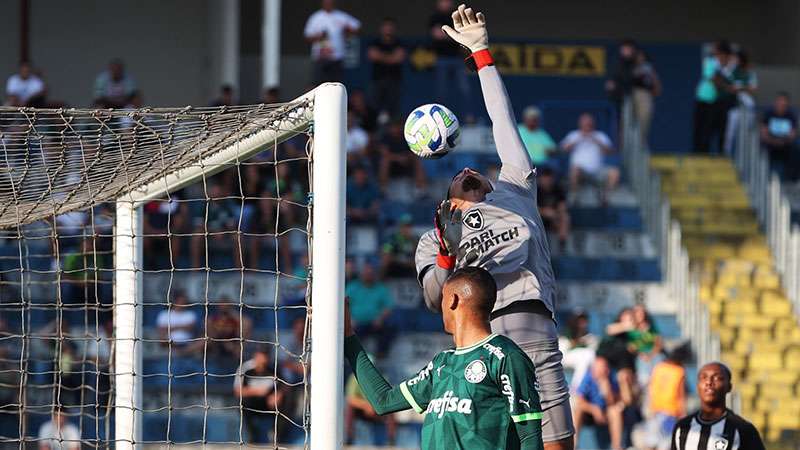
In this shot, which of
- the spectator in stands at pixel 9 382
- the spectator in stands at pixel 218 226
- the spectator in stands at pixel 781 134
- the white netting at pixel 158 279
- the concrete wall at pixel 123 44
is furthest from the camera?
the concrete wall at pixel 123 44

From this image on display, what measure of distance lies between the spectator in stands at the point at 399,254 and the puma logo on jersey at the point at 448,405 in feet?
34.2

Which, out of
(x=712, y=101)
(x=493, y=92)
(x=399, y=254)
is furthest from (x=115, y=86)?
(x=493, y=92)

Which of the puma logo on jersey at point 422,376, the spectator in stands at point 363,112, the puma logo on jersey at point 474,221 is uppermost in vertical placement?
the spectator in stands at point 363,112

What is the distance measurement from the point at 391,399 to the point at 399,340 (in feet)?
33.1

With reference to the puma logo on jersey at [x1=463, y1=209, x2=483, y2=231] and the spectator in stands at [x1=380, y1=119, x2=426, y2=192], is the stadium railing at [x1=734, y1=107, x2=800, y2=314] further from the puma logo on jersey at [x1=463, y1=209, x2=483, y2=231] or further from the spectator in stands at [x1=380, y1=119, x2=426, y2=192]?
the puma logo on jersey at [x1=463, y1=209, x2=483, y2=231]

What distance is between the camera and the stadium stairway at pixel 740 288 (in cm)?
1472

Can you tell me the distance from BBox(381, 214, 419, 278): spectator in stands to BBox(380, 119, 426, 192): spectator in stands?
1570 mm

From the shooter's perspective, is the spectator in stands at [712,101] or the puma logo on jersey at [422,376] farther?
the spectator in stands at [712,101]

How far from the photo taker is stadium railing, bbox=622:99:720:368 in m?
15.5

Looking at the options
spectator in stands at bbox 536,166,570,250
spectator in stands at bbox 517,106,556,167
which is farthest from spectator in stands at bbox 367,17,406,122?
spectator in stands at bbox 536,166,570,250

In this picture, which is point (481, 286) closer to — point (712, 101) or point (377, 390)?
point (377, 390)

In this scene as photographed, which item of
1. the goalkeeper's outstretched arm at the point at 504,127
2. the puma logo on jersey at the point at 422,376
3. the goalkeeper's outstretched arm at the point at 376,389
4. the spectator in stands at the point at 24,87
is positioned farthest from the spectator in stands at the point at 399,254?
the puma logo on jersey at the point at 422,376

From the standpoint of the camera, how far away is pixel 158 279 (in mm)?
15758

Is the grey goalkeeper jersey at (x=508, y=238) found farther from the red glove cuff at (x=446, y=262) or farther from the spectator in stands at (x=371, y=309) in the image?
the spectator in stands at (x=371, y=309)
